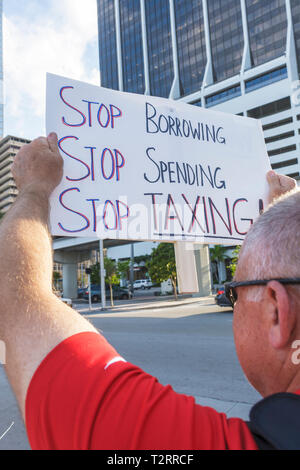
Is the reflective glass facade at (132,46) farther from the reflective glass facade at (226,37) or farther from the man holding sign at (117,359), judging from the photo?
the man holding sign at (117,359)

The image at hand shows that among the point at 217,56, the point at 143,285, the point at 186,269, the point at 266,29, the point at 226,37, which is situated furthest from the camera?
the point at 217,56

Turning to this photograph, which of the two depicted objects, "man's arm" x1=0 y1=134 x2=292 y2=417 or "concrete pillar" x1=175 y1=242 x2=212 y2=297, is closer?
"man's arm" x1=0 y1=134 x2=292 y2=417

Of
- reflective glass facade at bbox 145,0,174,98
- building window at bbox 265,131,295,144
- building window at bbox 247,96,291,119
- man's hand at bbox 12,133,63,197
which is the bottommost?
man's hand at bbox 12,133,63,197

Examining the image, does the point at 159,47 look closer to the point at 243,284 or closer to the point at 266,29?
the point at 266,29

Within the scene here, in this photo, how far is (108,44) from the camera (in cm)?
7206

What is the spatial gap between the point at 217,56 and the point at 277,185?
63.1 m

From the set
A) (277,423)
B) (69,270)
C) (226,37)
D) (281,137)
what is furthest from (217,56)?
(277,423)

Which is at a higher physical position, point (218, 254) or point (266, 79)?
point (266, 79)

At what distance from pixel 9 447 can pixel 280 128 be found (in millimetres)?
52067

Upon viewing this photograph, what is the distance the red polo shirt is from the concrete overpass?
2.76 ft

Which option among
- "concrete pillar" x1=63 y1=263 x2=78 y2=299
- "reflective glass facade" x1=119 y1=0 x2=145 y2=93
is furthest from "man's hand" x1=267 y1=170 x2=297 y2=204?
"reflective glass facade" x1=119 y1=0 x2=145 y2=93

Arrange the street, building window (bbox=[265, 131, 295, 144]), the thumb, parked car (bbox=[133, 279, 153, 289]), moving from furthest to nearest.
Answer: parked car (bbox=[133, 279, 153, 289]) → building window (bbox=[265, 131, 295, 144]) → the street → the thumb

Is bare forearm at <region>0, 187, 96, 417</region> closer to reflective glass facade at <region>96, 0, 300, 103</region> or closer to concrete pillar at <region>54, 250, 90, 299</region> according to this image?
concrete pillar at <region>54, 250, 90, 299</region>

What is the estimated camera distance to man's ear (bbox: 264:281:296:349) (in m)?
0.77
